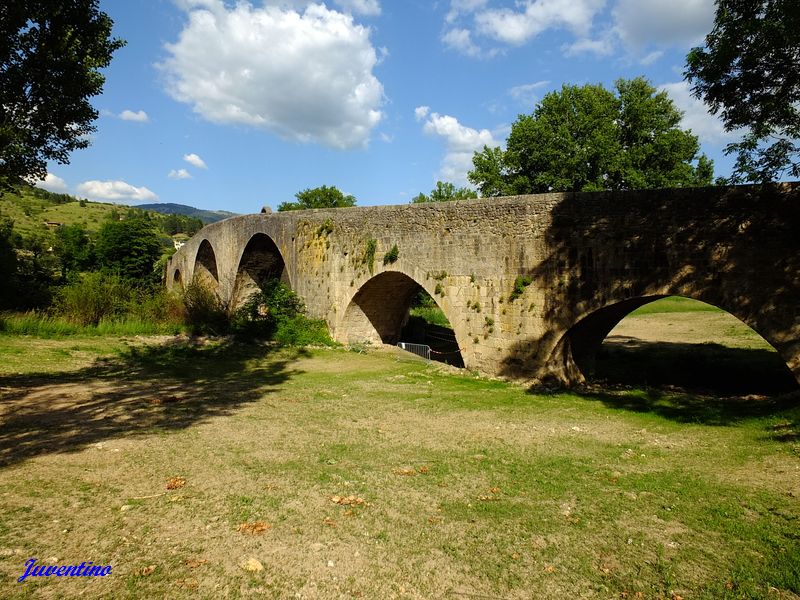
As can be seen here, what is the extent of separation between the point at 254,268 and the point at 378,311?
10.9 metres

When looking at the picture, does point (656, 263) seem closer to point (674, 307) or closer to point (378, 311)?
point (378, 311)

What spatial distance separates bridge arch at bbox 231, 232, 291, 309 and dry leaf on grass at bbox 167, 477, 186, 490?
19.8 m

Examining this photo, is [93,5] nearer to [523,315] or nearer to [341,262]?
[341,262]

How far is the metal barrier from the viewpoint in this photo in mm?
17250

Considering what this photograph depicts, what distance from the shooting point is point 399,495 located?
556cm

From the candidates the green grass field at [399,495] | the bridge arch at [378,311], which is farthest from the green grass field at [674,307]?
the green grass field at [399,495]

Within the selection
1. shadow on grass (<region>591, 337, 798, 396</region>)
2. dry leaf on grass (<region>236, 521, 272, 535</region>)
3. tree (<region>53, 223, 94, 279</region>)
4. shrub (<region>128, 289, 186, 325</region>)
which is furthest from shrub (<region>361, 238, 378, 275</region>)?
tree (<region>53, 223, 94, 279</region>)

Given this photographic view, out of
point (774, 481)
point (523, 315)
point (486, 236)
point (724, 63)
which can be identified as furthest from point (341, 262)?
point (774, 481)

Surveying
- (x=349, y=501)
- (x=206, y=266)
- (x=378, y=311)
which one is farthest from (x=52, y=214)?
(x=349, y=501)

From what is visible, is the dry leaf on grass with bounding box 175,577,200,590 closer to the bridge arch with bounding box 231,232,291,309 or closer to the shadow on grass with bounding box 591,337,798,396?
the shadow on grass with bounding box 591,337,798,396

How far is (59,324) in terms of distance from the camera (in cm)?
1706

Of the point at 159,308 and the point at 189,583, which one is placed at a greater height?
the point at 159,308

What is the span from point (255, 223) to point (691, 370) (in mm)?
19212

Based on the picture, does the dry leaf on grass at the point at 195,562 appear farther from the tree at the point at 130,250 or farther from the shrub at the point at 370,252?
the tree at the point at 130,250
